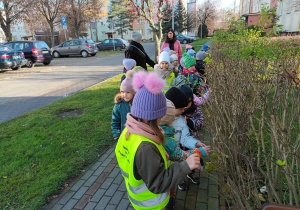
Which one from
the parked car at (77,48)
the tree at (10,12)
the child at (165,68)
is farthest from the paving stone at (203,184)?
the tree at (10,12)

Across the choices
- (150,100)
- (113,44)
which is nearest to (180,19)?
(113,44)

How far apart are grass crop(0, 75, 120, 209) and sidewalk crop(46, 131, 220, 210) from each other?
0.70 feet

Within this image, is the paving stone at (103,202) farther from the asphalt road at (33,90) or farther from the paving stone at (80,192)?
the asphalt road at (33,90)

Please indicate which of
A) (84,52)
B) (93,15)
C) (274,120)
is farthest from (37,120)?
(93,15)

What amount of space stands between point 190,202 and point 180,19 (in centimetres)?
5174

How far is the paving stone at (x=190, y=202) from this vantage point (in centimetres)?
247

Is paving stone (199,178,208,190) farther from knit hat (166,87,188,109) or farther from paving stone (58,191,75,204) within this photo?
paving stone (58,191,75,204)

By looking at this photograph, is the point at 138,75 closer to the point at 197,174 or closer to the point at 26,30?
the point at 197,174

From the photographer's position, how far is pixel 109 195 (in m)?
2.79

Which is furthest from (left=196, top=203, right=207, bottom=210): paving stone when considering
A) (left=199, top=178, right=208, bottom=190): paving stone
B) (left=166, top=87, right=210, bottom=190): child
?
(left=166, top=87, right=210, bottom=190): child

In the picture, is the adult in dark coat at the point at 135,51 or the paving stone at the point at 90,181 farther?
the adult in dark coat at the point at 135,51

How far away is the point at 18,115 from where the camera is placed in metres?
5.97

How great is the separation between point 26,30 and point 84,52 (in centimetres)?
4120

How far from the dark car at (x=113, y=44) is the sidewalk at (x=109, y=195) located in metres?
25.1
